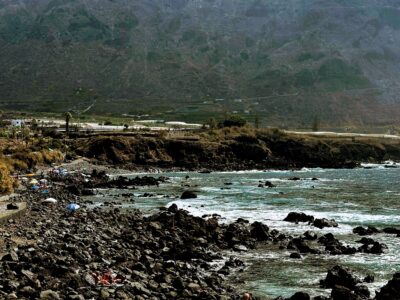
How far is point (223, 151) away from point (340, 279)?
122237mm

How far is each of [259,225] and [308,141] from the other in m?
129

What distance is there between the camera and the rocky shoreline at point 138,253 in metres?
26.0

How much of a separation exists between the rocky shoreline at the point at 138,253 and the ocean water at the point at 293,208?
145 centimetres

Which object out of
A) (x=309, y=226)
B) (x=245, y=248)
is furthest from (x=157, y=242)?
(x=309, y=226)

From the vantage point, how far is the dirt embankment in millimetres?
135750

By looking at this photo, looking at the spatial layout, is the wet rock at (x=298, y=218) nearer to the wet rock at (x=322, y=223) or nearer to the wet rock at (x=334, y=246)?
the wet rock at (x=322, y=223)

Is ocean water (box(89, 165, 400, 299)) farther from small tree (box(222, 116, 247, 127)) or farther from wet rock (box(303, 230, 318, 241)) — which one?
small tree (box(222, 116, 247, 127))

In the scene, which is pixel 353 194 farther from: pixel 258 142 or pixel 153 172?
pixel 258 142

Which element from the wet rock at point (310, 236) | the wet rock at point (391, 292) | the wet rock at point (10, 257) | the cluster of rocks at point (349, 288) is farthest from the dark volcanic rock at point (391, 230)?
the wet rock at point (10, 257)

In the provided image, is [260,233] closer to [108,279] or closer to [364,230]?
[364,230]

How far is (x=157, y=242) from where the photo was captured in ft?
138

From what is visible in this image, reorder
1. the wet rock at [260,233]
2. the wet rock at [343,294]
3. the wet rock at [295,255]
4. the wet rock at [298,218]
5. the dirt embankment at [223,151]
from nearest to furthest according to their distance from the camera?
the wet rock at [343,294], the wet rock at [295,255], the wet rock at [260,233], the wet rock at [298,218], the dirt embankment at [223,151]

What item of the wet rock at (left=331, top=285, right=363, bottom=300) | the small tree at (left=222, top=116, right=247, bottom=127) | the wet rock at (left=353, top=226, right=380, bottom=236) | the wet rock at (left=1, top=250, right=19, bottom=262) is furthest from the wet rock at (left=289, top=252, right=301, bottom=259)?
the small tree at (left=222, top=116, right=247, bottom=127)

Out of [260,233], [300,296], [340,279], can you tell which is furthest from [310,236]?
[300,296]
